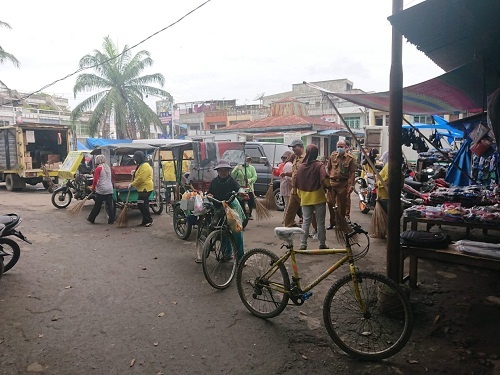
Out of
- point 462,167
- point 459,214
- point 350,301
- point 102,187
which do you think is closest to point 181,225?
point 102,187

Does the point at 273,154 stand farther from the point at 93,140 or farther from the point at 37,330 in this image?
the point at 93,140

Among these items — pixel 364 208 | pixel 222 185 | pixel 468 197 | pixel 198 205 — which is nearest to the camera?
pixel 222 185

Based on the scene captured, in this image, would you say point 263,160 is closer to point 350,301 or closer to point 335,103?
point 350,301

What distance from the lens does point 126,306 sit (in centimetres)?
393

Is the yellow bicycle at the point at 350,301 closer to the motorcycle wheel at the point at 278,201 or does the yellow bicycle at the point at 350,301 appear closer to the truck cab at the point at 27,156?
the motorcycle wheel at the point at 278,201

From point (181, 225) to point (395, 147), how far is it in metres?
4.58

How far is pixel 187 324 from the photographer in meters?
3.50

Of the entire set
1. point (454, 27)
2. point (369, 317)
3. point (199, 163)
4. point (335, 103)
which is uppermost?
point (335, 103)

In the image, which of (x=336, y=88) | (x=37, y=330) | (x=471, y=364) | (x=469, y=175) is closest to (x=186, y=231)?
(x=37, y=330)

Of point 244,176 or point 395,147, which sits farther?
point 244,176

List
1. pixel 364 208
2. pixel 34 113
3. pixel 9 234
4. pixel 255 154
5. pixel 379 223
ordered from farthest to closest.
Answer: pixel 34 113 < pixel 255 154 < pixel 364 208 < pixel 379 223 < pixel 9 234

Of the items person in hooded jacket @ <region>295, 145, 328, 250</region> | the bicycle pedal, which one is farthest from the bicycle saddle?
person in hooded jacket @ <region>295, 145, 328, 250</region>

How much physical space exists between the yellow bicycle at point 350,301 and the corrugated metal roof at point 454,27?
203 cm

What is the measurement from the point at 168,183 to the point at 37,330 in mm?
5673
